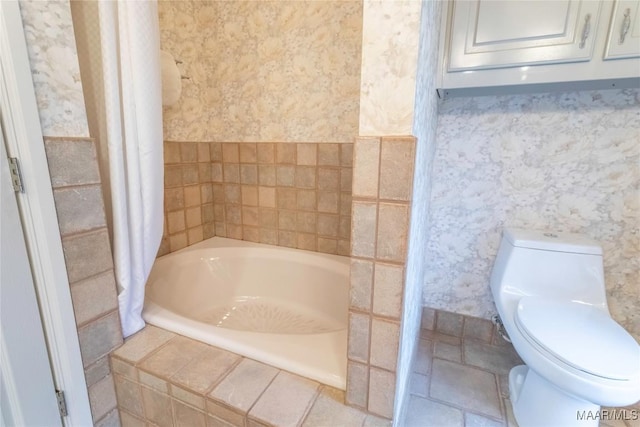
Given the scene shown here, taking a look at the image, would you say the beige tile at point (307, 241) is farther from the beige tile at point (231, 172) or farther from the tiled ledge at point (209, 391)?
the tiled ledge at point (209, 391)

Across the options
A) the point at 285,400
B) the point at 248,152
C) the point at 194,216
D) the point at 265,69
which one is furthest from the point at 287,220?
the point at 285,400

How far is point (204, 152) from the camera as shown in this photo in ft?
6.07

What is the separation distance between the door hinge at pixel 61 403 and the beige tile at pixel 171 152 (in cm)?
110

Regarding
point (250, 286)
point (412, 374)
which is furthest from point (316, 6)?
point (412, 374)

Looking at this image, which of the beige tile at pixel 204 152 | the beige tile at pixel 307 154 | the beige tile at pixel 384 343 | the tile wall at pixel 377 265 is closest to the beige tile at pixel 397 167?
the tile wall at pixel 377 265

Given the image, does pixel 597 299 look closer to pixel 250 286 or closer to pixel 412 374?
A: pixel 412 374

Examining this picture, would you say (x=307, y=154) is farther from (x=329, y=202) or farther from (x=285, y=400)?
(x=285, y=400)

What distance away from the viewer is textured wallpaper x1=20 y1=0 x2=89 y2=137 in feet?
2.44

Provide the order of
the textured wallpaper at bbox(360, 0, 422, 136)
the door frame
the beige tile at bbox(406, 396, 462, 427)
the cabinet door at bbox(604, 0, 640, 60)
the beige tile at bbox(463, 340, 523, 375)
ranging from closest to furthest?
the textured wallpaper at bbox(360, 0, 422, 136) < the door frame < the cabinet door at bbox(604, 0, 640, 60) < the beige tile at bbox(406, 396, 462, 427) < the beige tile at bbox(463, 340, 523, 375)

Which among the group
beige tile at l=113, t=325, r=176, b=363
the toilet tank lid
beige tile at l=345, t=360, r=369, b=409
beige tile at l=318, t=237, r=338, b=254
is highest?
the toilet tank lid

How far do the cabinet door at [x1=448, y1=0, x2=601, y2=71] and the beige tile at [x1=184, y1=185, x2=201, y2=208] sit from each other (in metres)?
1.52

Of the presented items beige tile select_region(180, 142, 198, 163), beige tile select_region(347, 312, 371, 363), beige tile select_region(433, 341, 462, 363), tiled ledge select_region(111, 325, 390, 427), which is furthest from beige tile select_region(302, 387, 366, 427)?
beige tile select_region(180, 142, 198, 163)

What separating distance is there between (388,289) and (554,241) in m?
1.00

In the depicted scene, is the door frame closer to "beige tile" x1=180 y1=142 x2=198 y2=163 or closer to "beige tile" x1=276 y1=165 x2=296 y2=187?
"beige tile" x1=180 y1=142 x2=198 y2=163
